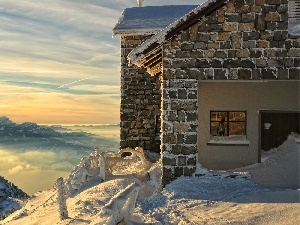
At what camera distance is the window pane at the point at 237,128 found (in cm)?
1388

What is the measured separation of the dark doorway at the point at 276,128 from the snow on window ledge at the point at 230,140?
1384 mm

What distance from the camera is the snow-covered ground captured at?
7.12 m

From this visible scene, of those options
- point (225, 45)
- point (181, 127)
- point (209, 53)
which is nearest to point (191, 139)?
point (181, 127)

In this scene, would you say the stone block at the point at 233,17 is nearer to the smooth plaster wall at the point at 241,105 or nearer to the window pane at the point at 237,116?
the smooth plaster wall at the point at 241,105

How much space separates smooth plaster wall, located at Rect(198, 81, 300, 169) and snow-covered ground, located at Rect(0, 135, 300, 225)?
147cm

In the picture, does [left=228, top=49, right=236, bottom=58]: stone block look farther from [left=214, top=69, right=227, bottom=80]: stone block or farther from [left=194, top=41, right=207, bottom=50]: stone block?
[left=194, top=41, right=207, bottom=50]: stone block

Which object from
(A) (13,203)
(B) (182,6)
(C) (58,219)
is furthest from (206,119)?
(A) (13,203)

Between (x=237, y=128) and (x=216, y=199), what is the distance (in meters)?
5.60

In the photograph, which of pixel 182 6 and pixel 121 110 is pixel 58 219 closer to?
pixel 121 110

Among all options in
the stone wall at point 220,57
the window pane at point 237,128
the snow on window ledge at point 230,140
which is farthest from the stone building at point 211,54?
the window pane at point 237,128

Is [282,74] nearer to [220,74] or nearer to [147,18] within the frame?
[220,74]

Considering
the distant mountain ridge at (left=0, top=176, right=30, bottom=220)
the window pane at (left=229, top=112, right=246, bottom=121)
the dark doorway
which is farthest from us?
the distant mountain ridge at (left=0, top=176, right=30, bottom=220)

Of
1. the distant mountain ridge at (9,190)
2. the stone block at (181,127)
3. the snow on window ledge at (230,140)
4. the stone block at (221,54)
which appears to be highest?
the stone block at (221,54)


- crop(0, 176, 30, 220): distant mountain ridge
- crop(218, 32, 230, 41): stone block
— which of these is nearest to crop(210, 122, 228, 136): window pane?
crop(218, 32, 230, 41): stone block
